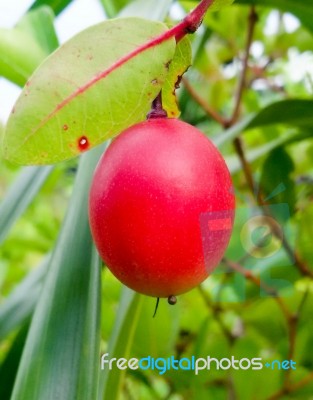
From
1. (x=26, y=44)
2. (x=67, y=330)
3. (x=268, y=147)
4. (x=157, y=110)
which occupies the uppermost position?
(x=268, y=147)

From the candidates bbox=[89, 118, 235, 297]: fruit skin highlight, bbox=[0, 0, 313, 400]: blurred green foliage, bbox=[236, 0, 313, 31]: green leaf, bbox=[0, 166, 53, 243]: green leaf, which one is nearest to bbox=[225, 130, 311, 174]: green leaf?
bbox=[0, 0, 313, 400]: blurred green foliage

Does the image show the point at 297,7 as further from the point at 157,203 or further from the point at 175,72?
the point at 157,203

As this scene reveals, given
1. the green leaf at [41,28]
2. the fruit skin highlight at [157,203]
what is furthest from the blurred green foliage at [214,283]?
the fruit skin highlight at [157,203]

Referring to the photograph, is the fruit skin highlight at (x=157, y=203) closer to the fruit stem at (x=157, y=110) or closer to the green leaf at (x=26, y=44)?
the fruit stem at (x=157, y=110)

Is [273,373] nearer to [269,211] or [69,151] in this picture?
[269,211]

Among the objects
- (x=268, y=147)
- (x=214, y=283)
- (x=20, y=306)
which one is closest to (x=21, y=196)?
(x=20, y=306)
